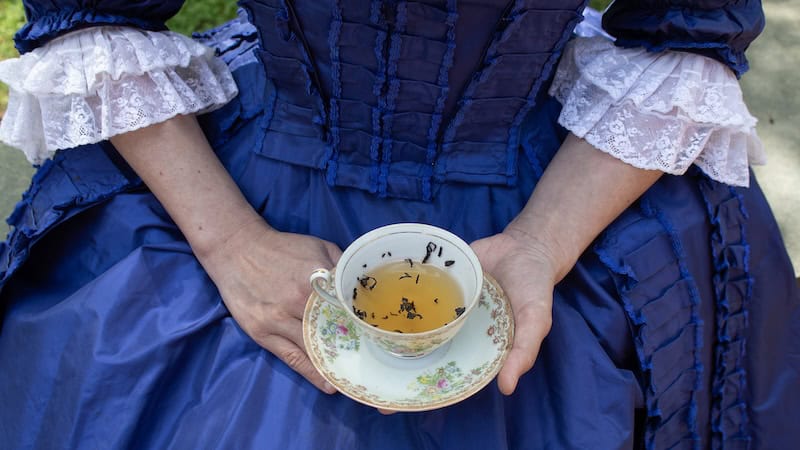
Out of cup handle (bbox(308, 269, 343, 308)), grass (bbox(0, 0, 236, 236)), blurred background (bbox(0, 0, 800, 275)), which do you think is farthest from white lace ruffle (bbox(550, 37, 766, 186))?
grass (bbox(0, 0, 236, 236))

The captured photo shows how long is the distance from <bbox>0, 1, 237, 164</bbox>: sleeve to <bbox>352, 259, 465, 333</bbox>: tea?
391 mm

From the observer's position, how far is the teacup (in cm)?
80

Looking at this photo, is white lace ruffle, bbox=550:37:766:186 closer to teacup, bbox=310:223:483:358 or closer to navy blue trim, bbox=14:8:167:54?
teacup, bbox=310:223:483:358

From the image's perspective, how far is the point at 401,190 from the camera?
1029 millimetres

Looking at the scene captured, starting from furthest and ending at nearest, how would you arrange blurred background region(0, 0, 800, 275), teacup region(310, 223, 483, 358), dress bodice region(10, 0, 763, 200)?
blurred background region(0, 0, 800, 275) < dress bodice region(10, 0, 763, 200) < teacup region(310, 223, 483, 358)

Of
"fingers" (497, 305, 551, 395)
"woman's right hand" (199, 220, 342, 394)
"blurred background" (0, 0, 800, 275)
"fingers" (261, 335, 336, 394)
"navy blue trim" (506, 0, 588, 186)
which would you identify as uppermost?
"navy blue trim" (506, 0, 588, 186)

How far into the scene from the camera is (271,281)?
95 cm

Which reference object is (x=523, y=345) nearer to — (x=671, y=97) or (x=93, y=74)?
(x=671, y=97)

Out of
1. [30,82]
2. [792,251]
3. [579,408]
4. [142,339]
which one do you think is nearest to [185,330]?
[142,339]

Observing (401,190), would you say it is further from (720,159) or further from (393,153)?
(720,159)

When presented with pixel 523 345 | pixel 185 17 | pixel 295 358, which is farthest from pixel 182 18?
pixel 523 345

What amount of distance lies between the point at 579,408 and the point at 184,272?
58cm

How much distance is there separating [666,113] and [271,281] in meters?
0.59

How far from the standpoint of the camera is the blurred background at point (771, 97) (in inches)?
72.6
